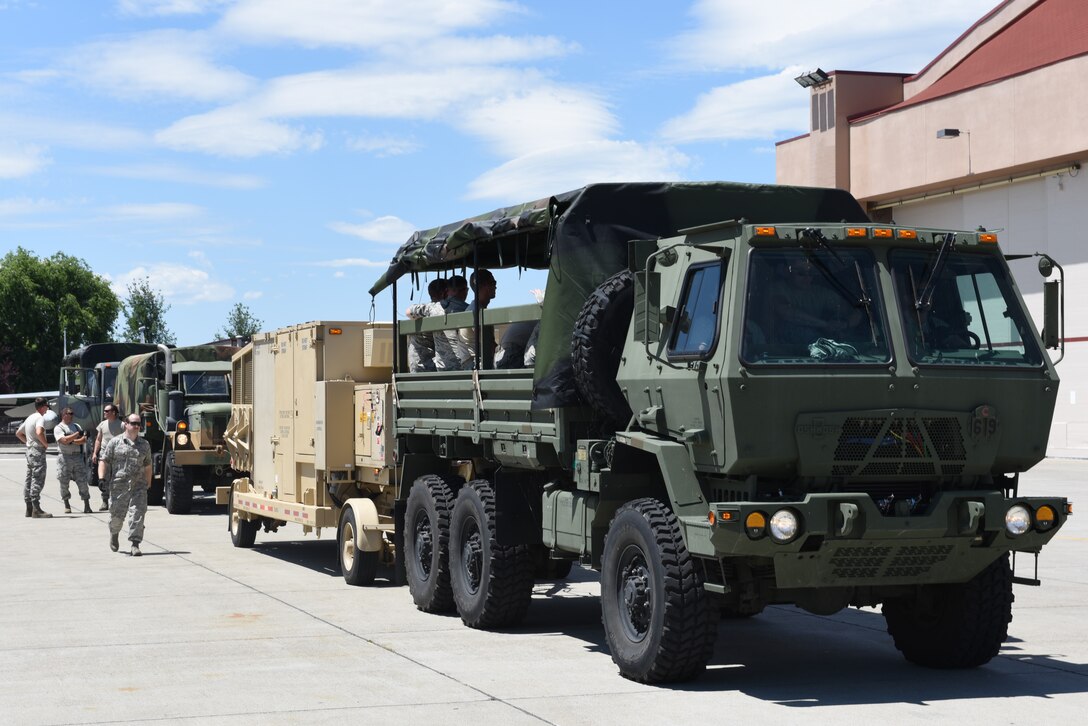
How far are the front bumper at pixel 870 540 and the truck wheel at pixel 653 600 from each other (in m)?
0.19

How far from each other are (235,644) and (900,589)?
4.67m

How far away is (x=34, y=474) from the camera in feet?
79.2

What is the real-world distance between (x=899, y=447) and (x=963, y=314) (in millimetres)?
1011

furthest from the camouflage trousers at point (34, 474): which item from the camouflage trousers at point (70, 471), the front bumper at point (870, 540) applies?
the front bumper at point (870, 540)

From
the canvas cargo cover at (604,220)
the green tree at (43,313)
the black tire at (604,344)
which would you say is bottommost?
the black tire at (604,344)

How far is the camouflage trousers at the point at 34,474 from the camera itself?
2406cm

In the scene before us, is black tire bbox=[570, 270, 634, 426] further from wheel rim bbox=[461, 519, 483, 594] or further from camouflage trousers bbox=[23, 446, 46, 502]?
camouflage trousers bbox=[23, 446, 46, 502]

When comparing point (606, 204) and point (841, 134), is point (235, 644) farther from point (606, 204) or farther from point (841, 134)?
point (841, 134)

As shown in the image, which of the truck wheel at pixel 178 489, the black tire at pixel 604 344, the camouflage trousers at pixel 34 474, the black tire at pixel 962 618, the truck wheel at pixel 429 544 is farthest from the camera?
the truck wheel at pixel 178 489

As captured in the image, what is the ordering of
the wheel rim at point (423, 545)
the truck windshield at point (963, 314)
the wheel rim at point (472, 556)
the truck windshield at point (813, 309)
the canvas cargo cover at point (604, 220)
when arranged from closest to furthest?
the truck windshield at point (813, 309) → the truck windshield at point (963, 314) → the canvas cargo cover at point (604, 220) → the wheel rim at point (472, 556) → the wheel rim at point (423, 545)

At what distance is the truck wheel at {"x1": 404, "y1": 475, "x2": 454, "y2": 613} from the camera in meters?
12.4

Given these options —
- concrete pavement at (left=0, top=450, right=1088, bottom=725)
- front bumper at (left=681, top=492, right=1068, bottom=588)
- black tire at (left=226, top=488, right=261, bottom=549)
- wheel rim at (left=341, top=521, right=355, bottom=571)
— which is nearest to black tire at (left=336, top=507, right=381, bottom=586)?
wheel rim at (left=341, top=521, right=355, bottom=571)

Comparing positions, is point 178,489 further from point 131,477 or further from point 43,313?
point 43,313

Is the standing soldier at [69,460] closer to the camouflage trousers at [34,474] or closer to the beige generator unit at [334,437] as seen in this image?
the camouflage trousers at [34,474]
